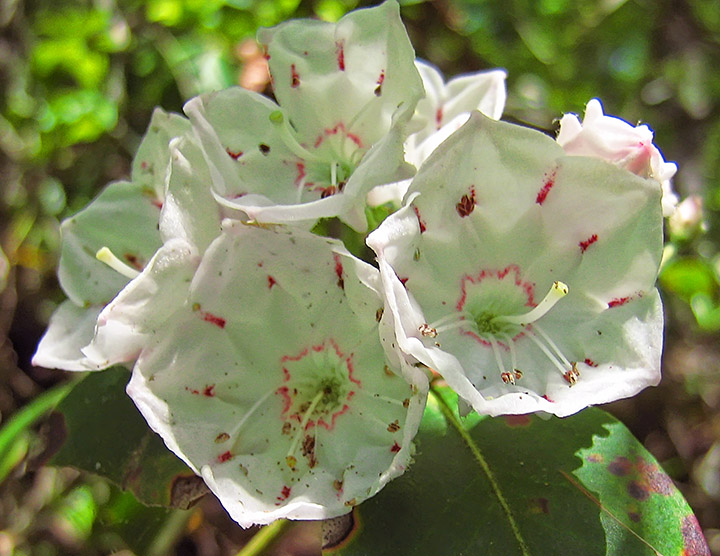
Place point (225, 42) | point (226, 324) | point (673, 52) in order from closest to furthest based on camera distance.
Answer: point (226, 324)
point (225, 42)
point (673, 52)

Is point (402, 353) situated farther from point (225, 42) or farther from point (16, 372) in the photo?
point (16, 372)

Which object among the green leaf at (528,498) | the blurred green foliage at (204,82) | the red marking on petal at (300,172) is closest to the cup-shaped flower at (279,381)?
the green leaf at (528,498)

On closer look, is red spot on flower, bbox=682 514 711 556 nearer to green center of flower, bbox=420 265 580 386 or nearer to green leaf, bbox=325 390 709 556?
green leaf, bbox=325 390 709 556

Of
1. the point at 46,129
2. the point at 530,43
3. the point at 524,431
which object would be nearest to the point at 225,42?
the point at 46,129

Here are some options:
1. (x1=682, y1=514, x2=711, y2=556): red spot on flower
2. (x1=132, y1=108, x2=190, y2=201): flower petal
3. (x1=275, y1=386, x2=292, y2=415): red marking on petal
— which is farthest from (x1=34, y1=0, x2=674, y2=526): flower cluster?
(x1=682, y1=514, x2=711, y2=556): red spot on flower

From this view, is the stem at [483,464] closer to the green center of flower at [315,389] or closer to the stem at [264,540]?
the green center of flower at [315,389]
